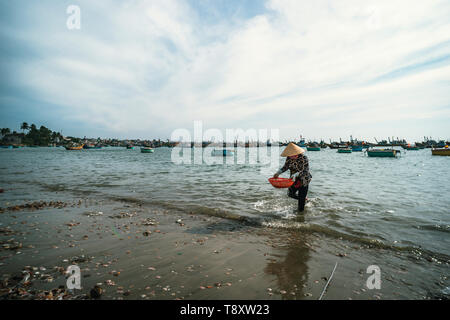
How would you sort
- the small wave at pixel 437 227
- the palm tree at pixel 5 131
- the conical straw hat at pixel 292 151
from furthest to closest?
the palm tree at pixel 5 131, the conical straw hat at pixel 292 151, the small wave at pixel 437 227

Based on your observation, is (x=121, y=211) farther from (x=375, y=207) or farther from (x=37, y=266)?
(x=375, y=207)

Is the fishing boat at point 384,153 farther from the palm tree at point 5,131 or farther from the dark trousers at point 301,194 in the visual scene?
the palm tree at point 5,131

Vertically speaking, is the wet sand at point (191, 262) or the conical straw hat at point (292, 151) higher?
the conical straw hat at point (292, 151)

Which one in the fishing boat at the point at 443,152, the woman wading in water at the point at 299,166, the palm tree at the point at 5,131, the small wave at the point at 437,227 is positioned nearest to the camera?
the small wave at the point at 437,227

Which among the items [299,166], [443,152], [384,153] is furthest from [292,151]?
Answer: [443,152]

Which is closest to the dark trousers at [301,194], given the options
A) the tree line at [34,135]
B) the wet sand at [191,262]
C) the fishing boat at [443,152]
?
the wet sand at [191,262]

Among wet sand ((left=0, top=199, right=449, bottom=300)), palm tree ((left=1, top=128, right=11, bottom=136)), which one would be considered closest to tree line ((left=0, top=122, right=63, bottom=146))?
palm tree ((left=1, top=128, right=11, bottom=136))

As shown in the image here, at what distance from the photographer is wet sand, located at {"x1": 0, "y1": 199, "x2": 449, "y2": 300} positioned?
13.2 feet

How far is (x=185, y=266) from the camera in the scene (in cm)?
488

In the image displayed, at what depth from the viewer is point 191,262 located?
16.6 feet

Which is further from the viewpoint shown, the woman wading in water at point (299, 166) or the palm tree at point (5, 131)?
the palm tree at point (5, 131)

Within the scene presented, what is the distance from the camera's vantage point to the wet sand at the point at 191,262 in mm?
4012

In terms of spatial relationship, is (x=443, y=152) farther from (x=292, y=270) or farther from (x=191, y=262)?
(x=191, y=262)
